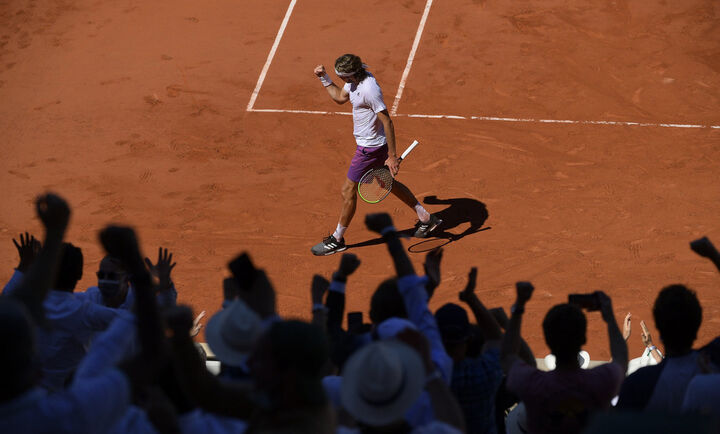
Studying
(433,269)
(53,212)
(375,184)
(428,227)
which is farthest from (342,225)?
(53,212)

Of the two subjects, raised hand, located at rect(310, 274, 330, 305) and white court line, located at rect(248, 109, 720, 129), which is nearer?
raised hand, located at rect(310, 274, 330, 305)

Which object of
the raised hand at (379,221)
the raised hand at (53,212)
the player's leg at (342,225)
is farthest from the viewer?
the player's leg at (342,225)

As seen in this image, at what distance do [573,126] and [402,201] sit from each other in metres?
3.28

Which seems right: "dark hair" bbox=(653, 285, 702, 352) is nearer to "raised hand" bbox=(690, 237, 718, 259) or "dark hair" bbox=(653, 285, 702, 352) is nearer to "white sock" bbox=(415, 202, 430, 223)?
"raised hand" bbox=(690, 237, 718, 259)

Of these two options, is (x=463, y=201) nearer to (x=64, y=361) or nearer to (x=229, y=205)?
(x=229, y=205)

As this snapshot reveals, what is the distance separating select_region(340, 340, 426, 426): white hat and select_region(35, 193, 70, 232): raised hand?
4.63 ft

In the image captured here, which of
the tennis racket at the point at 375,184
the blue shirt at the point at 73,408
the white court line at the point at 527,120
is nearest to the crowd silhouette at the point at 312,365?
the blue shirt at the point at 73,408

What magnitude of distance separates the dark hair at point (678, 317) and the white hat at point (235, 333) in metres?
2.07

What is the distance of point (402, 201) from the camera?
1117 centimetres

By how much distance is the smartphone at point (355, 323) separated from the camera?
4686 millimetres

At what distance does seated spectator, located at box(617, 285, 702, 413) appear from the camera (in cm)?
423

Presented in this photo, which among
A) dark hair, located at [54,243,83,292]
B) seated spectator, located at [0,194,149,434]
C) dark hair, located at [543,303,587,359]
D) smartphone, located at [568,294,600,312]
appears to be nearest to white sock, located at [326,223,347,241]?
dark hair, located at [54,243,83,292]

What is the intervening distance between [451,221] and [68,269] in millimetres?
6338

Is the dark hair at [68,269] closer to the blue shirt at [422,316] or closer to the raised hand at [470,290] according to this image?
the blue shirt at [422,316]
